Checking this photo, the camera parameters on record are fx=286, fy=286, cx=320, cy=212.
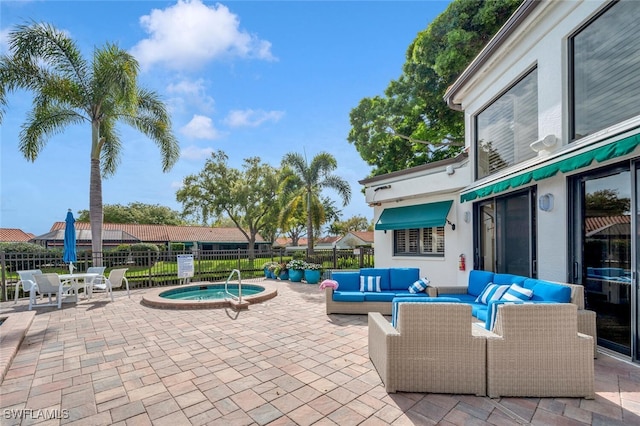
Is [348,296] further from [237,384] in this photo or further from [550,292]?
[550,292]

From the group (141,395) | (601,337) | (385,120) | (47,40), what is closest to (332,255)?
(385,120)

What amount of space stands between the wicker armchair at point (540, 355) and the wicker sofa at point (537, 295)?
33 centimetres

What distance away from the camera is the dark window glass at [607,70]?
3.92m

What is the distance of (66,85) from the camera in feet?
34.4

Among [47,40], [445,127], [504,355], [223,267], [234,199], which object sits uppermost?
[47,40]

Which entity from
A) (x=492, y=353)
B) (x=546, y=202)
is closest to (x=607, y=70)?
(x=546, y=202)

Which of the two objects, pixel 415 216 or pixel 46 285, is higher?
pixel 415 216

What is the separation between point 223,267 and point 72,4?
400 inches

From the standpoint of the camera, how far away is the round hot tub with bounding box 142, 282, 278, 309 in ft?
23.5

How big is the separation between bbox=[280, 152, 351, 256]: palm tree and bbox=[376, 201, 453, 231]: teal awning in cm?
609

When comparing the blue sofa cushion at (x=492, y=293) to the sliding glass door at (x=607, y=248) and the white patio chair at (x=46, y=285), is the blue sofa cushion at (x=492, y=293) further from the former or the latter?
the white patio chair at (x=46, y=285)

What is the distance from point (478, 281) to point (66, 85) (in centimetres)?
1472

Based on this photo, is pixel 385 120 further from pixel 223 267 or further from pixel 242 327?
pixel 242 327

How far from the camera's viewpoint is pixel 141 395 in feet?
10.1
